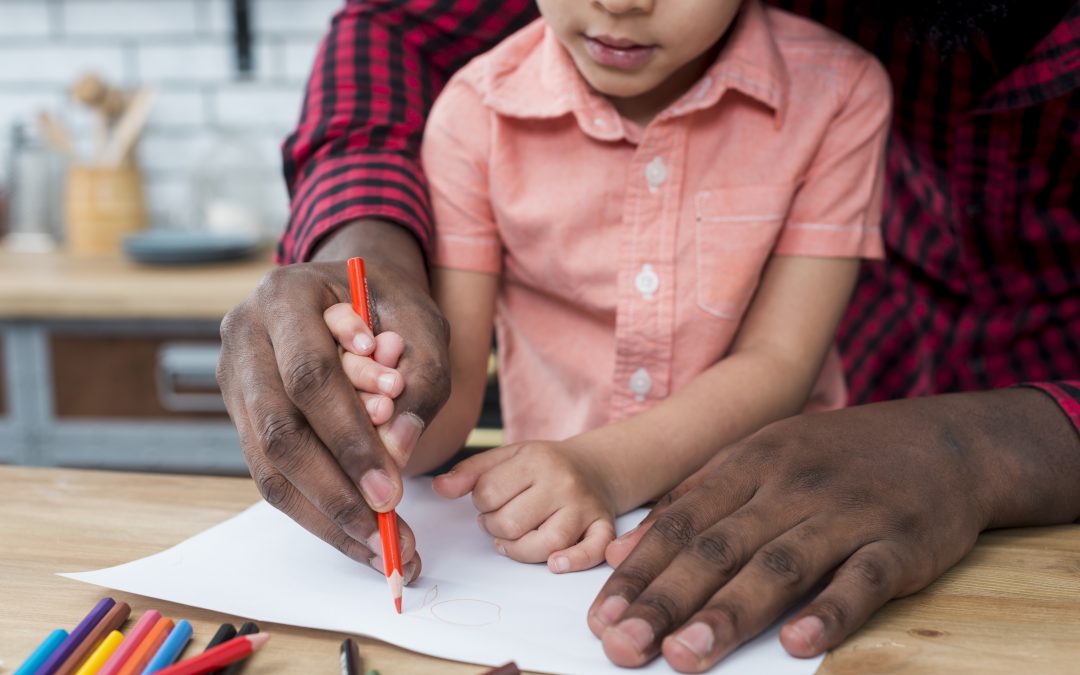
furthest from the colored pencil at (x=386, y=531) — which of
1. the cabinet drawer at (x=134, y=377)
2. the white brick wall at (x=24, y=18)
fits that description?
the white brick wall at (x=24, y=18)

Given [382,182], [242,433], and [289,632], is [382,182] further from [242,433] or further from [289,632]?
[289,632]

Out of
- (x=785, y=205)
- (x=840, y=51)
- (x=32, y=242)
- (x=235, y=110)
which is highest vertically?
(x=840, y=51)

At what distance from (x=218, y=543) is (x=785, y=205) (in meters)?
0.52

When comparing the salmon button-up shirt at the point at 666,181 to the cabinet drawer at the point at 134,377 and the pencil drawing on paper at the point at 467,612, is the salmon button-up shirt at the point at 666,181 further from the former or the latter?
the cabinet drawer at the point at 134,377

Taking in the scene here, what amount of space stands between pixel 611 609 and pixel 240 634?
6.6 inches

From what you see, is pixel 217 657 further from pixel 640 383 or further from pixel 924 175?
pixel 924 175

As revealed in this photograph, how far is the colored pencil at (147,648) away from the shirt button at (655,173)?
0.53 meters

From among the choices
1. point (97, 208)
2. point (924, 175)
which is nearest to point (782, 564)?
point (924, 175)

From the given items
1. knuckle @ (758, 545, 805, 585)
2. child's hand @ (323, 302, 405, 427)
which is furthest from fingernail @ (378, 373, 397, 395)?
knuckle @ (758, 545, 805, 585)

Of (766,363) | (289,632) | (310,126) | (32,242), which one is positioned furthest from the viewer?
(32,242)

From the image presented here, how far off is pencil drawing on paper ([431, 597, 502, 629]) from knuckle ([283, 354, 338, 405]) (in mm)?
121

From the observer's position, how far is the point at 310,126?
936 mm

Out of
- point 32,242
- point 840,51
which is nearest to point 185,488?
point 840,51

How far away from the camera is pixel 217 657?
44cm
